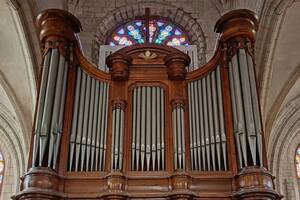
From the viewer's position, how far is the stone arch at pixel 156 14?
12.7m

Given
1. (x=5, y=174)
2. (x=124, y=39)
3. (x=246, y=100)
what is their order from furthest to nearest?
(x=5, y=174)
(x=124, y=39)
(x=246, y=100)

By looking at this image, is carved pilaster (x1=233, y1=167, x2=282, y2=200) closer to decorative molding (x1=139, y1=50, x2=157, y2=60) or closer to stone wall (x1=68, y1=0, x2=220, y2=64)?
decorative molding (x1=139, y1=50, x2=157, y2=60)

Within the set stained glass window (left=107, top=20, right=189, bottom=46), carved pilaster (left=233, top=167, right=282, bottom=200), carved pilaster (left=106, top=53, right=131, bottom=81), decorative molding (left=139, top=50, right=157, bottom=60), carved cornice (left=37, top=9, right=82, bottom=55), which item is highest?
stained glass window (left=107, top=20, right=189, bottom=46)

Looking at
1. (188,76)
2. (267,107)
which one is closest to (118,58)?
(188,76)

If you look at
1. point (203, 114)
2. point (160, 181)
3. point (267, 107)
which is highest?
point (267, 107)

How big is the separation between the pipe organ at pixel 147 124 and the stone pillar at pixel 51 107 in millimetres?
17

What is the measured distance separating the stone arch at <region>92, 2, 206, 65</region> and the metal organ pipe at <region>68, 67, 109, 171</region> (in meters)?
4.79

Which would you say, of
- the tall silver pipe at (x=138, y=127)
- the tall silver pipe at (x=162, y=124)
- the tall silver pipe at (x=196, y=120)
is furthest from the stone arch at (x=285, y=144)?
the tall silver pipe at (x=138, y=127)

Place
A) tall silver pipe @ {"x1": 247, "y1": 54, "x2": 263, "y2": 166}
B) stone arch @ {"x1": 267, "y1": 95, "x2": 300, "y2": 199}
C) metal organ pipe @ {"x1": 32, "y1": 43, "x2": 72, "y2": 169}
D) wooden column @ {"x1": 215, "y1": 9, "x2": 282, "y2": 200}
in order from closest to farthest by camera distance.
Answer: wooden column @ {"x1": 215, "y1": 9, "x2": 282, "y2": 200}
metal organ pipe @ {"x1": 32, "y1": 43, "x2": 72, "y2": 169}
tall silver pipe @ {"x1": 247, "y1": 54, "x2": 263, "y2": 166}
stone arch @ {"x1": 267, "y1": 95, "x2": 300, "y2": 199}

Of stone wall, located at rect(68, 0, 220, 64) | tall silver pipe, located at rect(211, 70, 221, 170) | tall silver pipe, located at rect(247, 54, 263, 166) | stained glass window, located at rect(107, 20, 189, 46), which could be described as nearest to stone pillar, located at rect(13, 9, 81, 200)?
tall silver pipe, located at rect(211, 70, 221, 170)

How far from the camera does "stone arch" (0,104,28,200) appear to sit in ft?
45.3

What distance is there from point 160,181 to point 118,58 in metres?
2.26

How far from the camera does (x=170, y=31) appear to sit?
1307 centimetres

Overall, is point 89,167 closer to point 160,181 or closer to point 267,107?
point 160,181
